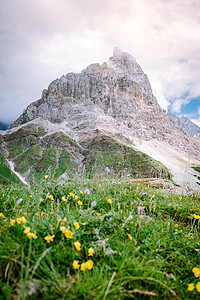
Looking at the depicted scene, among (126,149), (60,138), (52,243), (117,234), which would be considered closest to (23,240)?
(52,243)

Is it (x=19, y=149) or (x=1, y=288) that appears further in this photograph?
(x=19, y=149)

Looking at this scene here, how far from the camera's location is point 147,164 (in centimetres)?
12888

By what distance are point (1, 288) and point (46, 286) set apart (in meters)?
0.46

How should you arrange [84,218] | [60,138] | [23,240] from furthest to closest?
[60,138], [84,218], [23,240]

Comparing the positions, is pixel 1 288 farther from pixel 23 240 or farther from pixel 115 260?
pixel 115 260

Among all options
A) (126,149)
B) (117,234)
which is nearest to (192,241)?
(117,234)

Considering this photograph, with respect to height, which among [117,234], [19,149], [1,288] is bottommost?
[19,149]

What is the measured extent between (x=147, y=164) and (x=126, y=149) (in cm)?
3097

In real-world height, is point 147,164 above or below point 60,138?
below

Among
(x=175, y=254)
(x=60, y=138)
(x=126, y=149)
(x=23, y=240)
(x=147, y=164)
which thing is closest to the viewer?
(x=23, y=240)

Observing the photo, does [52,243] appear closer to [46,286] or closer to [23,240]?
[23,240]

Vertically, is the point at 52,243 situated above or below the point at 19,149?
above

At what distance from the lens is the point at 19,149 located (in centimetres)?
16150

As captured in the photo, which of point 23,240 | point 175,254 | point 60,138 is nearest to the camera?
point 23,240
